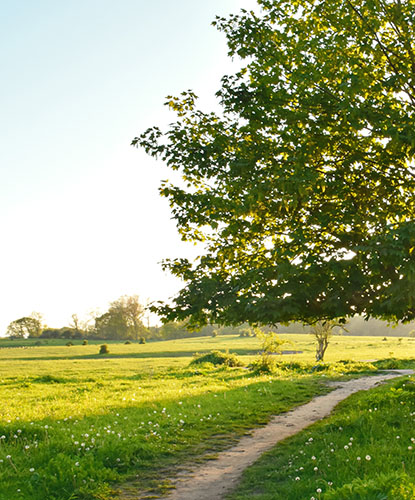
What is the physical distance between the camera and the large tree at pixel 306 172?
9703 millimetres

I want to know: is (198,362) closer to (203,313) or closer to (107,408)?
(107,408)

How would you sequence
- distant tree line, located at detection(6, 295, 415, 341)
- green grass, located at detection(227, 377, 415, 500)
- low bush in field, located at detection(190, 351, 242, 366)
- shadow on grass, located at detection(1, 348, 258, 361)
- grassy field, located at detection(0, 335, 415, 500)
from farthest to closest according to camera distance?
distant tree line, located at detection(6, 295, 415, 341) → shadow on grass, located at detection(1, 348, 258, 361) → low bush in field, located at detection(190, 351, 242, 366) → grassy field, located at detection(0, 335, 415, 500) → green grass, located at detection(227, 377, 415, 500)

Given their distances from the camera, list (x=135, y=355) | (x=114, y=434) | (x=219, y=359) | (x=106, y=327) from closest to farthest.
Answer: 1. (x=114, y=434)
2. (x=219, y=359)
3. (x=135, y=355)
4. (x=106, y=327)

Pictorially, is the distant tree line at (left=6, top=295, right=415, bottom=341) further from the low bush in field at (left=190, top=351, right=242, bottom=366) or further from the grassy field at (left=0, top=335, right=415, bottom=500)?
the grassy field at (left=0, top=335, right=415, bottom=500)

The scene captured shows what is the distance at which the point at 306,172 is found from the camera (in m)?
10.0

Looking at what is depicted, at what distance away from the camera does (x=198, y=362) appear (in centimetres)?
3828

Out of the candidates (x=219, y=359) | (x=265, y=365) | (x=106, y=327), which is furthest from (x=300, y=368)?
(x=106, y=327)

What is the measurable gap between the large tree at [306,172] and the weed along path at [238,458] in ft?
9.98

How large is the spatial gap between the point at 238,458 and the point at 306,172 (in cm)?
658

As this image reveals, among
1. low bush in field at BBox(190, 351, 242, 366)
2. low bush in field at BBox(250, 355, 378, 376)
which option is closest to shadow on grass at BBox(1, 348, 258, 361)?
low bush in field at BBox(190, 351, 242, 366)

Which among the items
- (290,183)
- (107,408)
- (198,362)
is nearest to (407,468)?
(290,183)

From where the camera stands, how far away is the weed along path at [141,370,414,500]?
24.6 ft

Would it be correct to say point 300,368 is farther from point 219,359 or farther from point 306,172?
point 306,172

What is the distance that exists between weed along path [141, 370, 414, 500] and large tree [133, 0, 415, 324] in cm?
304
